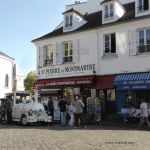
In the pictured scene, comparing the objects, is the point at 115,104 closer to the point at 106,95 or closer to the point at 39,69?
the point at 106,95

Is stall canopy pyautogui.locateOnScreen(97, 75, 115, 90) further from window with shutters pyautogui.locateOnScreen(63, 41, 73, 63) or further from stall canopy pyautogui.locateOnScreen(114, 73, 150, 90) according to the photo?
window with shutters pyautogui.locateOnScreen(63, 41, 73, 63)

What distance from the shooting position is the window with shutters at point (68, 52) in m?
31.8

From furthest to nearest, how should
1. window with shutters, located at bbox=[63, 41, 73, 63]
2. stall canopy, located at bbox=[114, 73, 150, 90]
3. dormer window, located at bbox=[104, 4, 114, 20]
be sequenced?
window with shutters, located at bbox=[63, 41, 73, 63] → dormer window, located at bbox=[104, 4, 114, 20] → stall canopy, located at bbox=[114, 73, 150, 90]

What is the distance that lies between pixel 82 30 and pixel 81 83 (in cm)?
407

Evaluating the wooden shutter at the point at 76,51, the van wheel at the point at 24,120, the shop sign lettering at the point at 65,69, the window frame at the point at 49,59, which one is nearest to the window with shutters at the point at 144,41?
the shop sign lettering at the point at 65,69

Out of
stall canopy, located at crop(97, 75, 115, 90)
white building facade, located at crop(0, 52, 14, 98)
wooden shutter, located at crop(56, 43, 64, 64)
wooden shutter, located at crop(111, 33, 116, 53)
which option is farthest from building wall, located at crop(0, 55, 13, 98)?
wooden shutter, located at crop(111, 33, 116, 53)

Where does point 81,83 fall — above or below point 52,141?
above

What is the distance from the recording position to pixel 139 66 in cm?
2722

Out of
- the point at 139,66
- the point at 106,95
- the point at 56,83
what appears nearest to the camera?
the point at 139,66

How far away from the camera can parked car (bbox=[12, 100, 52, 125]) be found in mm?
24531

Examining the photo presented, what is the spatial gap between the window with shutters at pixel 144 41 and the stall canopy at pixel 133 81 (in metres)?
1.73

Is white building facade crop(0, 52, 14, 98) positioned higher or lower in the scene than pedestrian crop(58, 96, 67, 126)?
higher

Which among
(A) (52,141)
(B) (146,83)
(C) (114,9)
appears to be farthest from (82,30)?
(A) (52,141)

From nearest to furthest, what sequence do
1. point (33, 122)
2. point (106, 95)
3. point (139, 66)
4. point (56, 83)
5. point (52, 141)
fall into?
point (52, 141)
point (33, 122)
point (139, 66)
point (106, 95)
point (56, 83)
